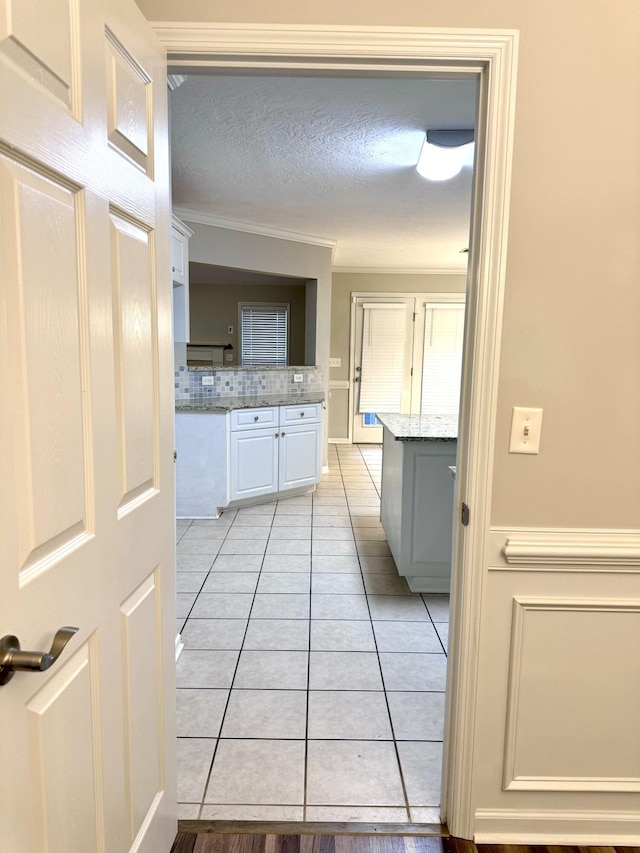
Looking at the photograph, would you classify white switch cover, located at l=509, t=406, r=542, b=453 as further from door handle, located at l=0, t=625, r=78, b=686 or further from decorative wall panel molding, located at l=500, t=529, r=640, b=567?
door handle, located at l=0, t=625, r=78, b=686

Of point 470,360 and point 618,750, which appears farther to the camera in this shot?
point 618,750

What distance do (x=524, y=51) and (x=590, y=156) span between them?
0.95 feet

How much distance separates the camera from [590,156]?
1.29m

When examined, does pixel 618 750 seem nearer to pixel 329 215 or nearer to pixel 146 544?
pixel 146 544

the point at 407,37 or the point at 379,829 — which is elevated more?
the point at 407,37

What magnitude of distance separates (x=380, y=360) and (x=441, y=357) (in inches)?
34.6

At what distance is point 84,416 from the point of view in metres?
0.92

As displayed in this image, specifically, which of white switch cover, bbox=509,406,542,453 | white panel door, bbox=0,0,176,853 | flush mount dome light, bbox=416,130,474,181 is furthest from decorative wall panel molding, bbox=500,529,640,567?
flush mount dome light, bbox=416,130,474,181

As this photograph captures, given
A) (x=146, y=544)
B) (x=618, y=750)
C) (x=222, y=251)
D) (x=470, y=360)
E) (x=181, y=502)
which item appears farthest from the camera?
(x=222, y=251)

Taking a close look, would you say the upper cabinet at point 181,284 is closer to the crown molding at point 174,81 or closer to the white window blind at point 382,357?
the crown molding at point 174,81

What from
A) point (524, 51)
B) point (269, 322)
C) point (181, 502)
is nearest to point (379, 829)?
point (524, 51)

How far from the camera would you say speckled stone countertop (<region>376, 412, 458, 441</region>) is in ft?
9.34

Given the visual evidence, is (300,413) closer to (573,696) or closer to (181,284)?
(181,284)

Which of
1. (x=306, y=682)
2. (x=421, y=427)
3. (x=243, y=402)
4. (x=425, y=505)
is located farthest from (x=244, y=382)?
(x=306, y=682)
